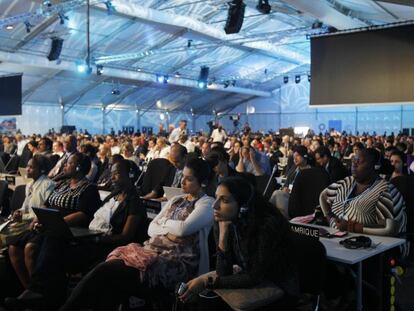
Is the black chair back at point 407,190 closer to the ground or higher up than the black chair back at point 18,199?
higher up

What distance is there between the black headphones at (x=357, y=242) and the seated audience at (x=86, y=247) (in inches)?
61.1

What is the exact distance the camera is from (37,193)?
4.71 meters

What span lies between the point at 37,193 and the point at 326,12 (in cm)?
781

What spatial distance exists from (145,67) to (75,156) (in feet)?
59.9

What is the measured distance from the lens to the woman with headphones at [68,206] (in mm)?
3914

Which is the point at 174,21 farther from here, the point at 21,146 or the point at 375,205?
the point at 375,205

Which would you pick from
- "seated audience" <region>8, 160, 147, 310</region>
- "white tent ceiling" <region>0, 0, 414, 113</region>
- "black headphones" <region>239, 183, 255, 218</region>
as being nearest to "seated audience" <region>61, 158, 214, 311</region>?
"seated audience" <region>8, 160, 147, 310</region>

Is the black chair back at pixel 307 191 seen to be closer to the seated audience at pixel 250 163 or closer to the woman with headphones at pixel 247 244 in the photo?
the seated audience at pixel 250 163

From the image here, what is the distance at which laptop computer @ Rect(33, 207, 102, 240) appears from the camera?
3.65 meters

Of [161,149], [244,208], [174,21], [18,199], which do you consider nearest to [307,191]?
[244,208]

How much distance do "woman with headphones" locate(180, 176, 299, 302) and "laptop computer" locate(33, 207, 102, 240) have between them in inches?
54.5

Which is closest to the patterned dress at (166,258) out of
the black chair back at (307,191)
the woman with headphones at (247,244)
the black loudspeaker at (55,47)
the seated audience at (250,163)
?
the woman with headphones at (247,244)

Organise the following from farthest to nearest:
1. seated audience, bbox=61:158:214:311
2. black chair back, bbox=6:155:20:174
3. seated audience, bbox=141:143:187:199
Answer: black chair back, bbox=6:155:20:174 < seated audience, bbox=141:143:187:199 < seated audience, bbox=61:158:214:311

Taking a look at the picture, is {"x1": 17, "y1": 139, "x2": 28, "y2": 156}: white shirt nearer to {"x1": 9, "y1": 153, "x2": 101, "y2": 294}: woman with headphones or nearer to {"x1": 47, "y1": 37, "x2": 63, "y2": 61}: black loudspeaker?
{"x1": 47, "y1": 37, "x2": 63, "y2": 61}: black loudspeaker
